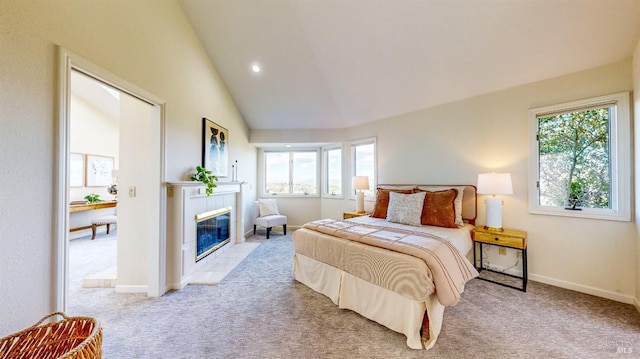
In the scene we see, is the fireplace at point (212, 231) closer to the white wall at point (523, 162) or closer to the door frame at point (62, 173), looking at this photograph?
the door frame at point (62, 173)

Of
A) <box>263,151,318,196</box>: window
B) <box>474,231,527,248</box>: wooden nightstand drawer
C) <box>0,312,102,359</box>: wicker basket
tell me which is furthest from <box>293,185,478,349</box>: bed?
<box>263,151,318,196</box>: window

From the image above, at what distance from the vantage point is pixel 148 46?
2412 millimetres

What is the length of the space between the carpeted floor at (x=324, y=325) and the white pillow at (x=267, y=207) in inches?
101

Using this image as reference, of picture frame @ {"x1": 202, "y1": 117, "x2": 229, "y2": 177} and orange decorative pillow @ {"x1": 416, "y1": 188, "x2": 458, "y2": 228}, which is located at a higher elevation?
picture frame @ {"x1": 202, "y1": 117, "x2": 229, "y2": 177}

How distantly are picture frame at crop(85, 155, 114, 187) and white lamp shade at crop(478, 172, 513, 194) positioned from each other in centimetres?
763

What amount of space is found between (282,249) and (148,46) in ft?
11.0

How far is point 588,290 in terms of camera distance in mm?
2512

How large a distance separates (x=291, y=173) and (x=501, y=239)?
432 cm

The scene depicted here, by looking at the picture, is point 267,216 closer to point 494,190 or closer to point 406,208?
point 406,208

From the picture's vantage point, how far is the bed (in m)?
1.77

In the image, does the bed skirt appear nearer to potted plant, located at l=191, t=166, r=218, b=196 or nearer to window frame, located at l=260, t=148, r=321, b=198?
potted plant, located at l=191, t=166, r=218, b=196

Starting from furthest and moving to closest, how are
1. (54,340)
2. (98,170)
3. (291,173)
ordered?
(291,173), (98,170), (54,340)

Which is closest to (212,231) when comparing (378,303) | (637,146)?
(378,303)

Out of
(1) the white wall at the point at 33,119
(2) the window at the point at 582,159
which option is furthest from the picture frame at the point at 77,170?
(2) the window at the point at 582,159
